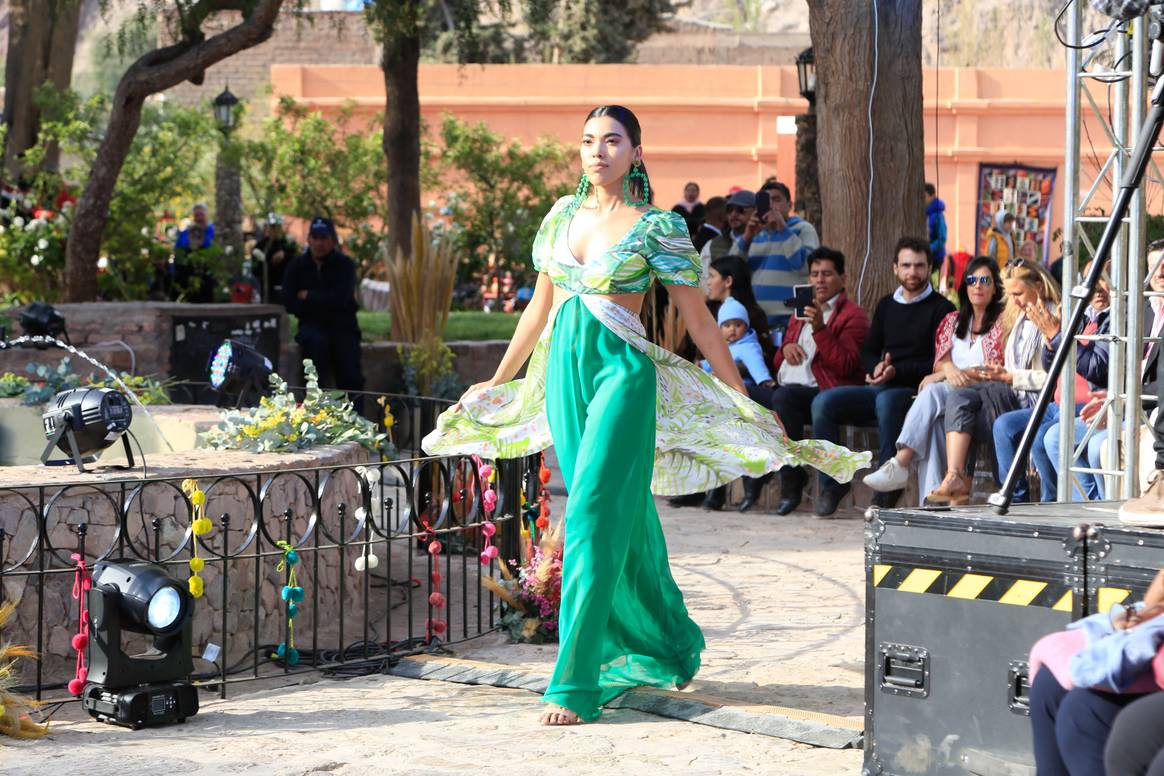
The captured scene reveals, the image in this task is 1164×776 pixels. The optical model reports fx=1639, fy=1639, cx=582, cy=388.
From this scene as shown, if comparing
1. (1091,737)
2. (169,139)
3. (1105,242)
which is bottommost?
(1091,737)

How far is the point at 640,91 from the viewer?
28.8 m

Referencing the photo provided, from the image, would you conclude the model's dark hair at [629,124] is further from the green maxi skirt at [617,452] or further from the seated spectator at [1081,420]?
the seated spectator at [1081,420]

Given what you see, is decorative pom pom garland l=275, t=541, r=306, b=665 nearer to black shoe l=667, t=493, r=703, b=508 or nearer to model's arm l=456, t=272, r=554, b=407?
model's arm l=456, t=272, r=554, b=407

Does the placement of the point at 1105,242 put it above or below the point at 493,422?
above

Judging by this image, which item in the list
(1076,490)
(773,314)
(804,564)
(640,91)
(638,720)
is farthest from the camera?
(640,91)

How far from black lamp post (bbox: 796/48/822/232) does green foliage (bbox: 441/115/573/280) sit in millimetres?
7551

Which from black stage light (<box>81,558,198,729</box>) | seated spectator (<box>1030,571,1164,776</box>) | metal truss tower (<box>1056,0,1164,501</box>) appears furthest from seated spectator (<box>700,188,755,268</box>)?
seated spectator (<box>1030,571,1164,776</box>)

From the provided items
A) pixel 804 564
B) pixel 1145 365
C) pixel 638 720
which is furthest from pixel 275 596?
pixel 1145 365

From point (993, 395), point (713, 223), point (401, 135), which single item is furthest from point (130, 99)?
point (993, 395)

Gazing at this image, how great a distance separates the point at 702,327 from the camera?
5.45 metres

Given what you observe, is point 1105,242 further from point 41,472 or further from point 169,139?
point 169,139

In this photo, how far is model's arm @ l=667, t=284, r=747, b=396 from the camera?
5.42 m

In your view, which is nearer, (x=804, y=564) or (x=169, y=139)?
(x=804, y=564)

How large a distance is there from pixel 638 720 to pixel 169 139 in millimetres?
14316
